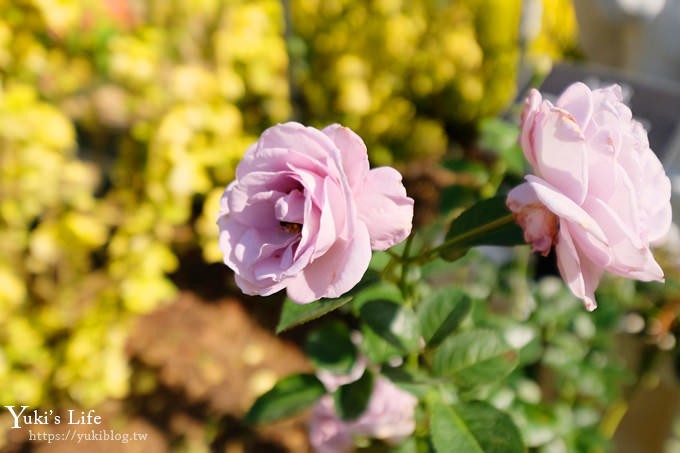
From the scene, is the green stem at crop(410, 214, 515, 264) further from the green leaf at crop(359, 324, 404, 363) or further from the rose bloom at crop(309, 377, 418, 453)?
the rose bloom at crop(309, 377, 418, 453)

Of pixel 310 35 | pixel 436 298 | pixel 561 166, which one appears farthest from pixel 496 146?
pixel 310 35

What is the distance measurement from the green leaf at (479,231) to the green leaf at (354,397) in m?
0.24

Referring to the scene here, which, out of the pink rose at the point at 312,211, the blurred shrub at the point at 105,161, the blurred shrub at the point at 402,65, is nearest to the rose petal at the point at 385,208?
the pink rose at the point at 312,211

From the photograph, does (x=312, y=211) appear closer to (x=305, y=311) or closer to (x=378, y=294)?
(x=305, y=311)

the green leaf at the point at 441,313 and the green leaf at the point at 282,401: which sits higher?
the green leaf at the point at 441,313

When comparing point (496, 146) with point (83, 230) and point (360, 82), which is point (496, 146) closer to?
point (83, 230)

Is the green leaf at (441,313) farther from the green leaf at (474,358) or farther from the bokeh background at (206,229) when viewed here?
the bokeh background at (206,229)


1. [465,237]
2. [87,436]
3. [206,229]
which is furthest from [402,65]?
[465,237]

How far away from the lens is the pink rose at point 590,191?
48 cm

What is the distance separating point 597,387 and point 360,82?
69.4 inches

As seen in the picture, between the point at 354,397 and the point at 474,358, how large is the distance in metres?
0.17

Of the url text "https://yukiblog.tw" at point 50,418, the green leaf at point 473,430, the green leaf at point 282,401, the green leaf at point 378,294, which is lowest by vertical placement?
the url text "https://yukiblog.tw" at point 50,418

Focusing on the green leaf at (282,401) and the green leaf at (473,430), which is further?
the green leaf at (282,401)

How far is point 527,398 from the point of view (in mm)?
1136
